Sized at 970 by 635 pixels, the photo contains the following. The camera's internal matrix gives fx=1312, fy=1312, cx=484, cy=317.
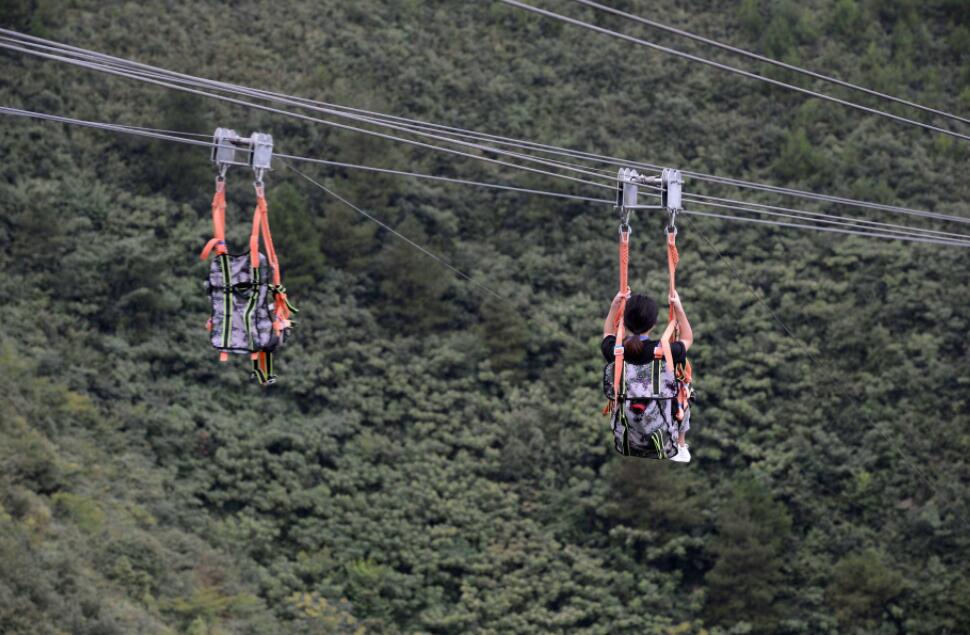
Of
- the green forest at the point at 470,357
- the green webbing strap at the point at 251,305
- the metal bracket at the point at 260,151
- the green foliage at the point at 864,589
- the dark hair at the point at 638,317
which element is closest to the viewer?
the dark hair at the point at 638,317

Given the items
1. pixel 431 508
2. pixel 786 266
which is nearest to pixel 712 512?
pixel 431 508

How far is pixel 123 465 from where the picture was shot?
18594 mm

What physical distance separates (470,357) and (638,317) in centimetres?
1429

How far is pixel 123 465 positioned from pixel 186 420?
1262 millimetres

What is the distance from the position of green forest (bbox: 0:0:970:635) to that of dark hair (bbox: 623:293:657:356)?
390 inches

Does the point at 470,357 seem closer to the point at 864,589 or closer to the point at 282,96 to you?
the point at 864,589

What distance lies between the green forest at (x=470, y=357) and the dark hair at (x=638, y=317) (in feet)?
32.5

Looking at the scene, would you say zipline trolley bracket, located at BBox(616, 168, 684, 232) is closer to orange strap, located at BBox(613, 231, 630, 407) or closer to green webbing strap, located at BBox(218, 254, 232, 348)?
orange strap, located at BBox(613, 231, 630, 407)

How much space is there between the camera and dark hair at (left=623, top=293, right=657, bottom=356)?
7277mm

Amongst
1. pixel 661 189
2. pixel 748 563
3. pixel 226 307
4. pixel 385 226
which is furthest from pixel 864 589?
pixel 226 307

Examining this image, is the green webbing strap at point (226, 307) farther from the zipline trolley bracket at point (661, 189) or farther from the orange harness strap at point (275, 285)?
the zipline trolley bracket at point (661, 189)

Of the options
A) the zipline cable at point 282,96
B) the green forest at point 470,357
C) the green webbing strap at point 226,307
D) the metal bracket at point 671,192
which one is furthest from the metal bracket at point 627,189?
the green forest at point 470,357

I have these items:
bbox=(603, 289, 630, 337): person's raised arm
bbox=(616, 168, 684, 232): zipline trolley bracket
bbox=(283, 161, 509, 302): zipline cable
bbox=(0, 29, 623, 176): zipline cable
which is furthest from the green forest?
bbox=(616, 168, 684, 232): zipline trolley bracket

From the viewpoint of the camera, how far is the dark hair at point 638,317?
7.28 m
